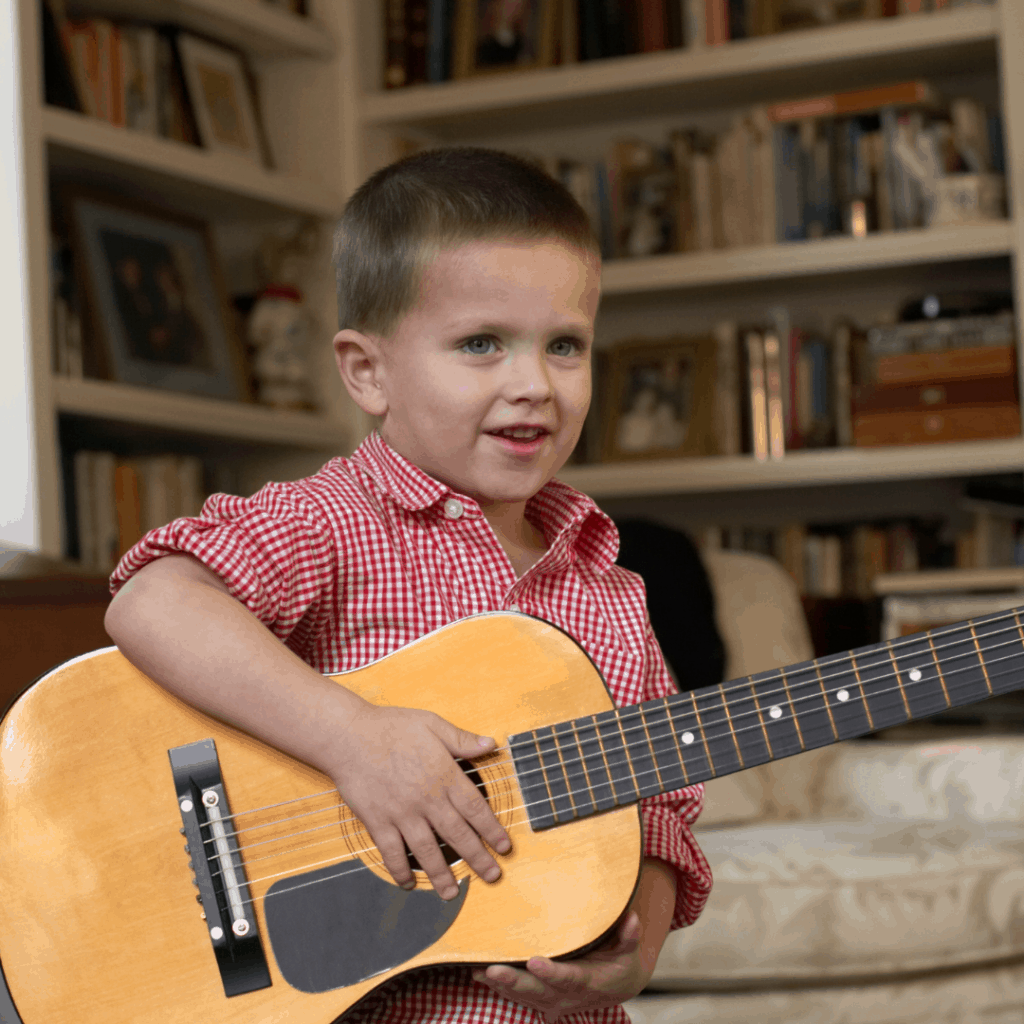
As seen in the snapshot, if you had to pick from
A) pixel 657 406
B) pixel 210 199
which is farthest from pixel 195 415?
pixel 657 406

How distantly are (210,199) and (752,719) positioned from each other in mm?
2179

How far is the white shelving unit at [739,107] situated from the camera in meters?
2.58

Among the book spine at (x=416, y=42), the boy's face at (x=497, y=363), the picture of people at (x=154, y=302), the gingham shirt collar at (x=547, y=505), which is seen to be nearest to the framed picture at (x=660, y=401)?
the book spine at (x=416, y=42)

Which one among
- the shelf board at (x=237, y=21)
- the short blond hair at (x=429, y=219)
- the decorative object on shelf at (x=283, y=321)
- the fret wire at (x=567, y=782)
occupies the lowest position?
the fret wire at (x=567, y=782)

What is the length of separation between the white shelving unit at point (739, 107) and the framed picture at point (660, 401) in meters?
0.07

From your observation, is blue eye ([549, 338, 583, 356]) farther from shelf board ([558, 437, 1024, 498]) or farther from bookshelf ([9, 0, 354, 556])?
shelf board ([558, 437, 1024, 498])

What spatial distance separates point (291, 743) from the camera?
0.78m

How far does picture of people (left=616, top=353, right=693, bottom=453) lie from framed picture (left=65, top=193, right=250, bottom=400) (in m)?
0.88

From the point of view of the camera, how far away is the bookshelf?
212 cm

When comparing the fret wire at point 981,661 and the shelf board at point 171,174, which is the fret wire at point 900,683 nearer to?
the fret wire at point 981,661

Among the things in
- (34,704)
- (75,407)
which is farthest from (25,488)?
(34,704)

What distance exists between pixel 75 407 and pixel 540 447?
1.52 metres

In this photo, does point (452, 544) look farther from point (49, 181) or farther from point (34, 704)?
point (49, 181)

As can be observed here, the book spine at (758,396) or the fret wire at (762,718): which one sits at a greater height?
the book spine at (758,396)
